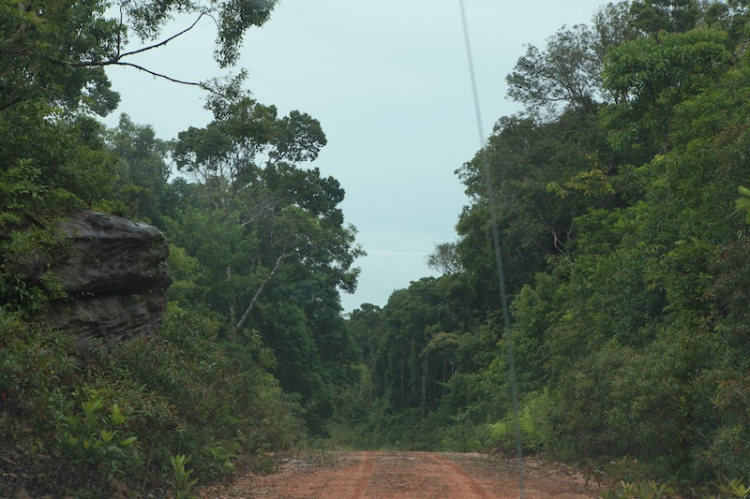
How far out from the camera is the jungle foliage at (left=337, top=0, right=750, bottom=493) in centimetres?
1172

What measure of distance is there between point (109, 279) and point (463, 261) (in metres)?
27.2

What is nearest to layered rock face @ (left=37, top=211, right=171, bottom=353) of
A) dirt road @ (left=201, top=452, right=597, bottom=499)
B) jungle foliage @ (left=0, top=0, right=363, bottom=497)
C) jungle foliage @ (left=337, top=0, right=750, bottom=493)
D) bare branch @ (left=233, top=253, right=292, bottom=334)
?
jungle foliage @ (left=0, top=0, right=363, bottom=497)

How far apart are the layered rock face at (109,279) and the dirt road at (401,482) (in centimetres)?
328

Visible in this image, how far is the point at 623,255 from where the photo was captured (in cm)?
2008

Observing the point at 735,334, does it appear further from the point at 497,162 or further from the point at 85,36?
the point at 497,162

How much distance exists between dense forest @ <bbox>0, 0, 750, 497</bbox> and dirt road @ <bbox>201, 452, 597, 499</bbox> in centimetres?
78

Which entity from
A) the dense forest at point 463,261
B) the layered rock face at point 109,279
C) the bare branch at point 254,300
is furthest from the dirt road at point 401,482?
the bare branch at point 254,300

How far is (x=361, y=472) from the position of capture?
14.1 m

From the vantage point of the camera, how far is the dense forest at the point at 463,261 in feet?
35.2

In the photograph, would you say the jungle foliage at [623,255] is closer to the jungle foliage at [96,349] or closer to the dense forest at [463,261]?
the dense forest at [463,261]

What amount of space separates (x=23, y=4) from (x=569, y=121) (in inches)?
987

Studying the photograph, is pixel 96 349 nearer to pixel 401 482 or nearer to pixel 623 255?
pixel 401 482

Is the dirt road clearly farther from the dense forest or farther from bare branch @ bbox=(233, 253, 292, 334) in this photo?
bare branch @ bbox=(233, 253, 292, 334)

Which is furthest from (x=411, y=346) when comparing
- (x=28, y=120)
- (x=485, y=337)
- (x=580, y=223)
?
(x=28, y=120)
